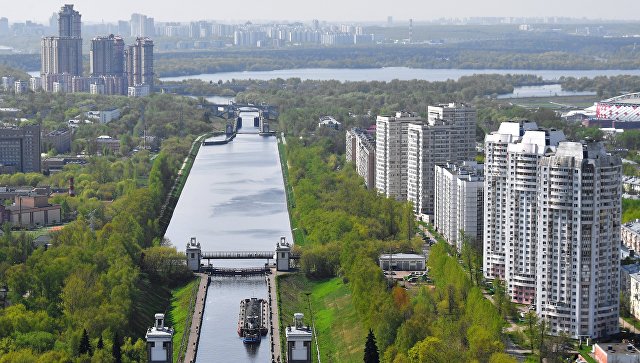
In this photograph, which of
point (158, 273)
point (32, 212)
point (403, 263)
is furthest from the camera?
point (32, 212)

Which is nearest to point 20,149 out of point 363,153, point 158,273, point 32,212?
point 32,212

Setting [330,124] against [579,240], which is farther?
[330,124]

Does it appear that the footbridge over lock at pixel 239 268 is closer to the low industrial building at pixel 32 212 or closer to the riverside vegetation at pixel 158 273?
the riverside vegetation at pixel 158 273

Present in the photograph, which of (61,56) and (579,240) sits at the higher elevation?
(61,56)

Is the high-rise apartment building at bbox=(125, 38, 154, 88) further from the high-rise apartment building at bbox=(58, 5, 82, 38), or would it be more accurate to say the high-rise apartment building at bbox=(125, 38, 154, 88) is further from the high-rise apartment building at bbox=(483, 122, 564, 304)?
the high-rise apartment building at bbox=(483, 122, 564, 304)

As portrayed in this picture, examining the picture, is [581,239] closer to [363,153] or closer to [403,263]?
[403,263]

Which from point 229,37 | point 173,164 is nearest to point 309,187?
point 173,164
